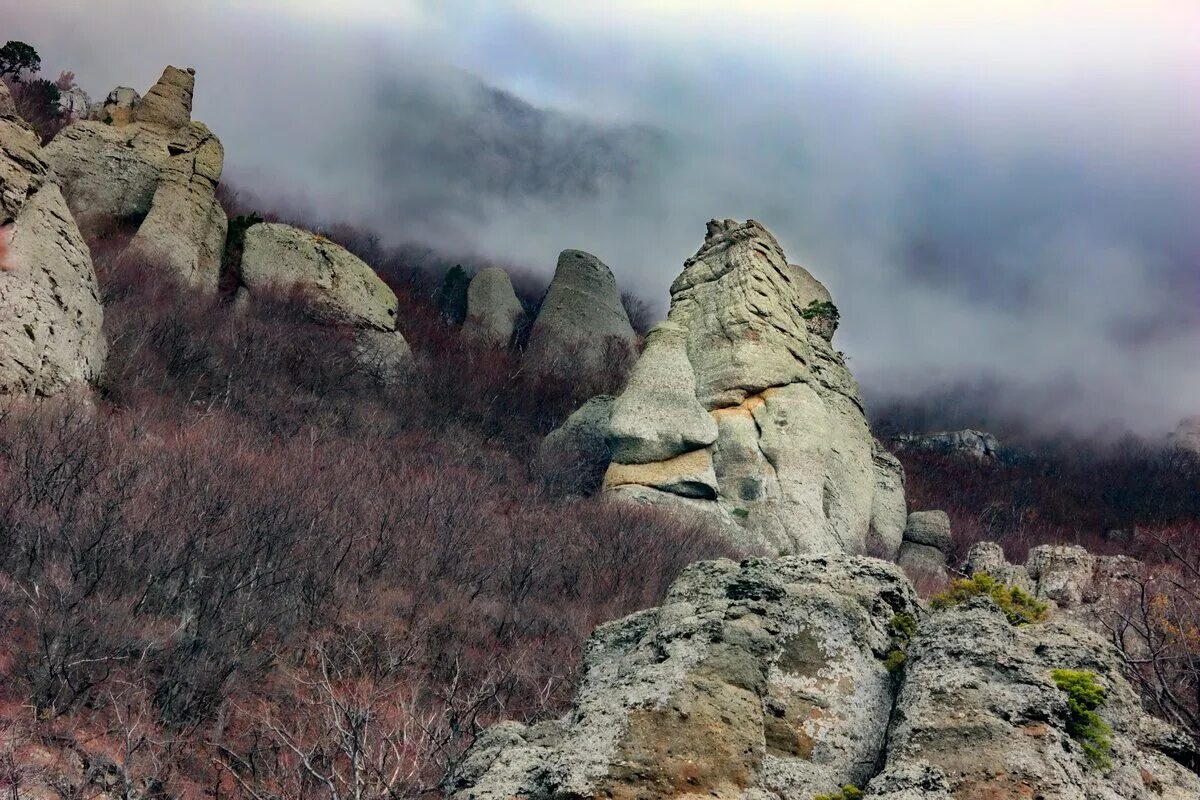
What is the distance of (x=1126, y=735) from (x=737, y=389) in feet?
63.7

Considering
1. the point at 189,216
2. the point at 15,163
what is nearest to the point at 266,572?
the point at 15,163

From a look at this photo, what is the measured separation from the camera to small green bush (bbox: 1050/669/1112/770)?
3848 millimetres

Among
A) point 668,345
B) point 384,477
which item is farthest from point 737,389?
point 384,477

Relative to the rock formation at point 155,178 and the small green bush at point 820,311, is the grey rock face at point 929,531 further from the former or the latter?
the rock formation at point 155,178

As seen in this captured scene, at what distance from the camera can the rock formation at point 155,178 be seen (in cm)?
2742

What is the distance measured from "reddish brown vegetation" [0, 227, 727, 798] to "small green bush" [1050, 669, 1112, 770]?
12.7 feet

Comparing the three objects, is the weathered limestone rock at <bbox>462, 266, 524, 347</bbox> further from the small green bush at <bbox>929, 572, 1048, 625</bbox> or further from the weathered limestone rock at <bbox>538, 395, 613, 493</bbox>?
the small green bush at <bbox>929, 572, 1048, 625</bbox>

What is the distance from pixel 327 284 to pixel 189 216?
466 cm

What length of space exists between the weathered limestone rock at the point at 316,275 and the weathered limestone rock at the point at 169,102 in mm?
5179

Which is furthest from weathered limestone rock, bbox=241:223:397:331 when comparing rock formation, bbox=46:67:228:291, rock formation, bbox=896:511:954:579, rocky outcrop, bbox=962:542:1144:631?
rocky outcrop, bbox=962:542:1144:631

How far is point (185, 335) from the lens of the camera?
22.5m

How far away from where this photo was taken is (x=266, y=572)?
38.6ft

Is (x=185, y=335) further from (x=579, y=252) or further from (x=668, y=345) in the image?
(x=579, y=252)

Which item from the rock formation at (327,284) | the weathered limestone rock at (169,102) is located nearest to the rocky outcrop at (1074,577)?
the rock formation at (327,284)
